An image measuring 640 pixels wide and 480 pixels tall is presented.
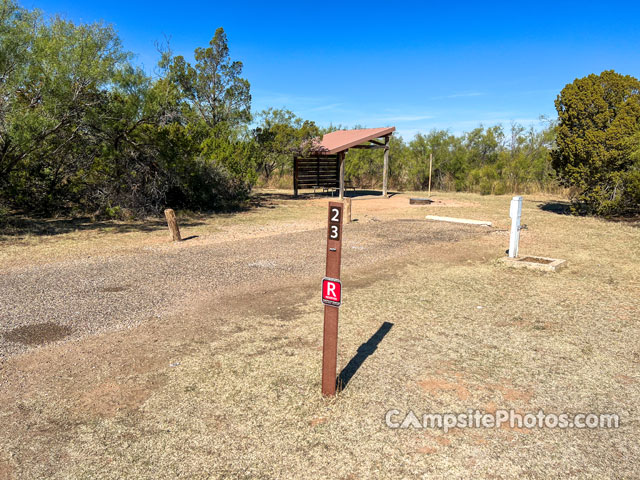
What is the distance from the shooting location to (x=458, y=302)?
5812mm

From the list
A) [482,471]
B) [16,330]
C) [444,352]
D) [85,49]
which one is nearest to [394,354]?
[444,352]

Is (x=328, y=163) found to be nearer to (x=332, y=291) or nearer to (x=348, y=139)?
(x=348, y=139)

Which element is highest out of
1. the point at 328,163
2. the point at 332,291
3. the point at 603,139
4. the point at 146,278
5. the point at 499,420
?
the point at 603,139

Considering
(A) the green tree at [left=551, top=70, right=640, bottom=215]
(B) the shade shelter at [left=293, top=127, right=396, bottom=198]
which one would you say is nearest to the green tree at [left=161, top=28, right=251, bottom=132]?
(B) the shade shelter at [left=293, top=127, right=396, bottom=198]

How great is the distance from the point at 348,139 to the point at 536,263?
48.7 ft

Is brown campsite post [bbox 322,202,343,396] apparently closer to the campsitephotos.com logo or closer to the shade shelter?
the campsitephotos.com logo

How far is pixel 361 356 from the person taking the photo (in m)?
4.20

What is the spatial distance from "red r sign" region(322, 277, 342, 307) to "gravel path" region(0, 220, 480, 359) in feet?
9.25

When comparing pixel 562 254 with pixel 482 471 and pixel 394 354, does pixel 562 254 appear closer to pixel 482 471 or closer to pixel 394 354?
pixel 394 354

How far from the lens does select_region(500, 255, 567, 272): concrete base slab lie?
7359 mm

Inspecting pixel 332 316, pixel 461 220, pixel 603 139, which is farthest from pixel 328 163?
pixel 332 316

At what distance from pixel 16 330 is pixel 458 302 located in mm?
5014

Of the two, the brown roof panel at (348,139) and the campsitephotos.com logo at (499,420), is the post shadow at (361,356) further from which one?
the brown roof panel at (348,139)

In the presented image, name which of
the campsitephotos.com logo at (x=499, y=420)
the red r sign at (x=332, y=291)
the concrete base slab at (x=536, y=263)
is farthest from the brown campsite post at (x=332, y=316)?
the concrete base slab at (x=536, y=263)
